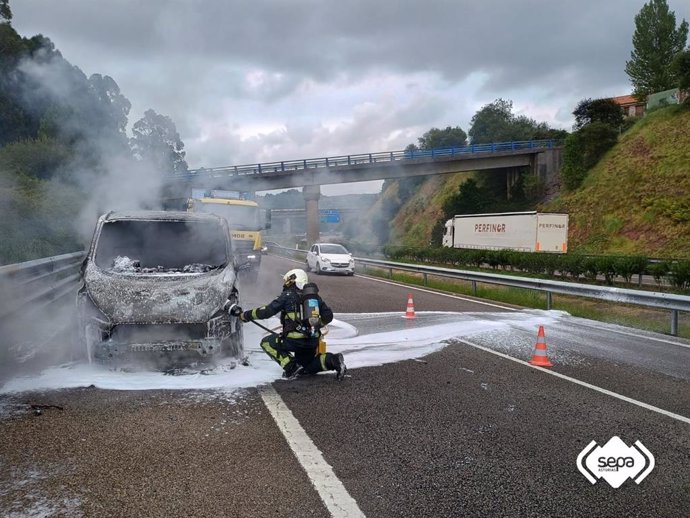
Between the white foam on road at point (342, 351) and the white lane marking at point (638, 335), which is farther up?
the white foam on road at point (342, 351)

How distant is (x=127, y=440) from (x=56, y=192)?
14040mm

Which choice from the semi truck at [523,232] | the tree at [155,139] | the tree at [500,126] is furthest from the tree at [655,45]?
the tree at [155,139]

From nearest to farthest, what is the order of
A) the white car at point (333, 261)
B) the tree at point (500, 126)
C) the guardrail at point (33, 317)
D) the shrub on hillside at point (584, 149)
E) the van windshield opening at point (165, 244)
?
the guardrail at point (33, 317)
the van windshield opening at point (165, 244)
the white car at point (333, 261)
the shrub on hillside at point (584, 149)
the tree at point (500, 126)

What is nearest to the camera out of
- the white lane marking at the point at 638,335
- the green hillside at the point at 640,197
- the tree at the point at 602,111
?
the white lane marking at the point at 638,335

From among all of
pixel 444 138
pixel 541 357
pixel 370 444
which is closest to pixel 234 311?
pixel 370 444

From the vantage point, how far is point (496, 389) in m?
6.12

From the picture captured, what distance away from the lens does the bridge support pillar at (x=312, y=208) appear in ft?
141

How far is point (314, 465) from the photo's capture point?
3.96 metres

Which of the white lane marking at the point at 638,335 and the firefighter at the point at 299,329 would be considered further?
the white lane marking at the point at 638,335

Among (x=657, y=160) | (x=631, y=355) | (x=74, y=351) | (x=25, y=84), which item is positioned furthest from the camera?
(x=657, y=160)

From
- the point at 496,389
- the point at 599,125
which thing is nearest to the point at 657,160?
the point at 599,125

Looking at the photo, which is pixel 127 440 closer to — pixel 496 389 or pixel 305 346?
pixel 305 346

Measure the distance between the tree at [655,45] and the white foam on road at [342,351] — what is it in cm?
5906

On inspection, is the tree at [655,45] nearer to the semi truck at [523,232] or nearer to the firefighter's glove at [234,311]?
the semi truck at [523,232]
